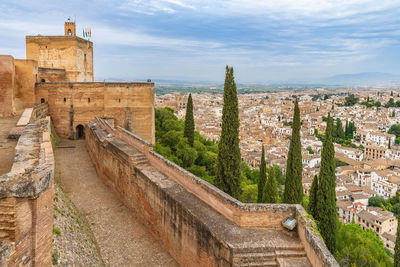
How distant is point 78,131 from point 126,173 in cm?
907

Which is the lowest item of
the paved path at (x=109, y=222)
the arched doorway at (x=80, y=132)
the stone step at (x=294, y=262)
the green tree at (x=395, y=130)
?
the green tree at (x=395, y=130)

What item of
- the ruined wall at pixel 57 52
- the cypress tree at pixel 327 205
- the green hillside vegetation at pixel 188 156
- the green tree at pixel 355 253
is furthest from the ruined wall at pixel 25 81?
the green tree at pixel 355 253

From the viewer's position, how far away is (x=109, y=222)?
25.6ft

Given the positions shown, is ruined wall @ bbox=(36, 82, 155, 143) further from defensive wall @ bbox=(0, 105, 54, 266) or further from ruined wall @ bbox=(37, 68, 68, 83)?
defensive wall @ bbox=(0, 105, 54, 266)

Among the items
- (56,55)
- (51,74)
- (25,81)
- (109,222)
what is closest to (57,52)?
(56,55)

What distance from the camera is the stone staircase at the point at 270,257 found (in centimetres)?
490

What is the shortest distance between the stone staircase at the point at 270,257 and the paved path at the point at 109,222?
2032 mm

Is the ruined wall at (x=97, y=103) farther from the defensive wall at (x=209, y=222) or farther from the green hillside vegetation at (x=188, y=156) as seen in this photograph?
Answer: the defensive wall at (x=209, y=222)

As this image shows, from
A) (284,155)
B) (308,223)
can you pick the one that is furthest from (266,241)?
(284,155)

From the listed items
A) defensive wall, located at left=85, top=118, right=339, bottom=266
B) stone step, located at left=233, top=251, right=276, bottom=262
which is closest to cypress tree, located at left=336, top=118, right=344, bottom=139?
defensive wall, located at left=85, top=118, right=339, bottom=266

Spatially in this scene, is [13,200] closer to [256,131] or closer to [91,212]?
[91,212]

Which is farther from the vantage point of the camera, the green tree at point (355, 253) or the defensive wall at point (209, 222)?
the green tree at point (355, 253)

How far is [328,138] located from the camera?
1256cm

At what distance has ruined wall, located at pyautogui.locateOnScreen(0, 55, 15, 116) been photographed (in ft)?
42.9
